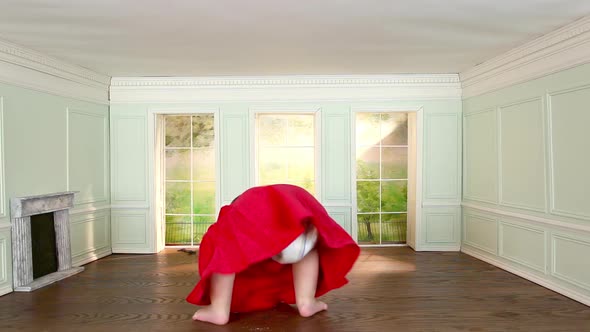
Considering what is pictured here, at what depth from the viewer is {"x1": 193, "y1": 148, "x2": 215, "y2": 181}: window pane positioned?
6.70 m

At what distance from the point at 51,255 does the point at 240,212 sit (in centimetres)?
293

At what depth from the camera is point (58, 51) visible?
4.72 metres

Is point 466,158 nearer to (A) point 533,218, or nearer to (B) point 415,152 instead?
(B) point 415,152

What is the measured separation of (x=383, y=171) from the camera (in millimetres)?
6617

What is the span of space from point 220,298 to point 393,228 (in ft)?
13.0

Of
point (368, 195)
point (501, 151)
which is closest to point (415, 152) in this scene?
point (368, 195)

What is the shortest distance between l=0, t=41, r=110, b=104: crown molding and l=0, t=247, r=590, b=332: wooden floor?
2.10 meters

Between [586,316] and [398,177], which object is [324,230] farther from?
[398,177]

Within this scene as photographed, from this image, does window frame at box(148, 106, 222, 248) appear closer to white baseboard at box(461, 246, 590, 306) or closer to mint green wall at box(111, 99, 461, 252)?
mint green wall at box(111, 99, 461, 252)

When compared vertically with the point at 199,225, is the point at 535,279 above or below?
below

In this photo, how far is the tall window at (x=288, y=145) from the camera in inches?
266

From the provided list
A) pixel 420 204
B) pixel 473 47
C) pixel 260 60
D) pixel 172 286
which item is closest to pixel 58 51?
pixel 260 60

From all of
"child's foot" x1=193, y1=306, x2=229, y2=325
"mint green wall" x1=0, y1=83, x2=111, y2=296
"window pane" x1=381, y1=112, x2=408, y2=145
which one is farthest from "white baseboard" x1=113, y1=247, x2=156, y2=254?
"window pane" x1=381, y1=112, x2=408, y2=145

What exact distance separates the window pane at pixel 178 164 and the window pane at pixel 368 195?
2.56 metres
